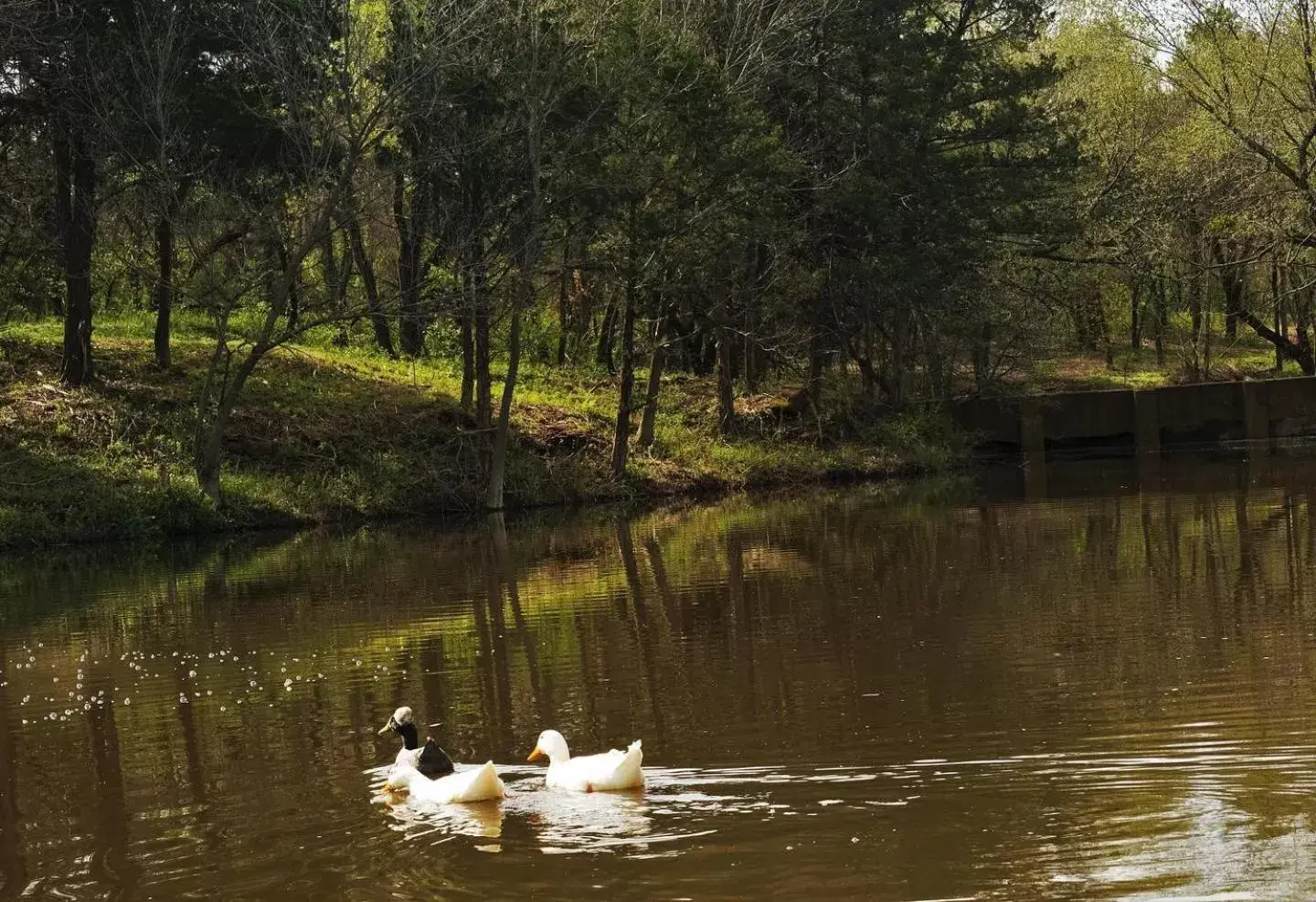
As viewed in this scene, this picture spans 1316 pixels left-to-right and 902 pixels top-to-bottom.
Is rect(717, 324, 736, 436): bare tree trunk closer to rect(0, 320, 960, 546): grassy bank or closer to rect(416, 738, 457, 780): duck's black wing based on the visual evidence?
rect(0, 320, 960, 546): grassy bank

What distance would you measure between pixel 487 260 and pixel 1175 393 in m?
24.0

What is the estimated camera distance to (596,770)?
9.71 m

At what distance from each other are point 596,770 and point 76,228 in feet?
96.6

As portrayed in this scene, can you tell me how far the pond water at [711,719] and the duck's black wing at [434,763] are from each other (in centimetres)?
29

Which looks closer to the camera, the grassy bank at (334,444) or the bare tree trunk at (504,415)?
the grassy bank at (334,444)

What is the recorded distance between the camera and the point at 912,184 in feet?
138

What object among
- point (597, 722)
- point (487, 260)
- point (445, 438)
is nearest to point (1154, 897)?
point (597, 722)

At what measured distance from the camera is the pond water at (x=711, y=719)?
8.34 m

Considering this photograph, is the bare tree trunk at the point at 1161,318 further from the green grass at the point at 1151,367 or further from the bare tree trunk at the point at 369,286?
the bare tree trunk at the point at 369,286

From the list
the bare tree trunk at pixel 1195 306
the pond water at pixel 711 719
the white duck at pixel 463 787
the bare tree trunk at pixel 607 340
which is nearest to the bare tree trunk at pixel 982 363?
the bare tree trunk at pixel 1195 306

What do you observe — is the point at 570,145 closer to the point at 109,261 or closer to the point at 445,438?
the point at 445,438

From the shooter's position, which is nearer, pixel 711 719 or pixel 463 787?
pixel 463 787

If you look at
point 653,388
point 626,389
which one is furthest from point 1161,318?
point 626,389

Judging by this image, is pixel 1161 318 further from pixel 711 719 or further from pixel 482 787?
pixel 482 787
